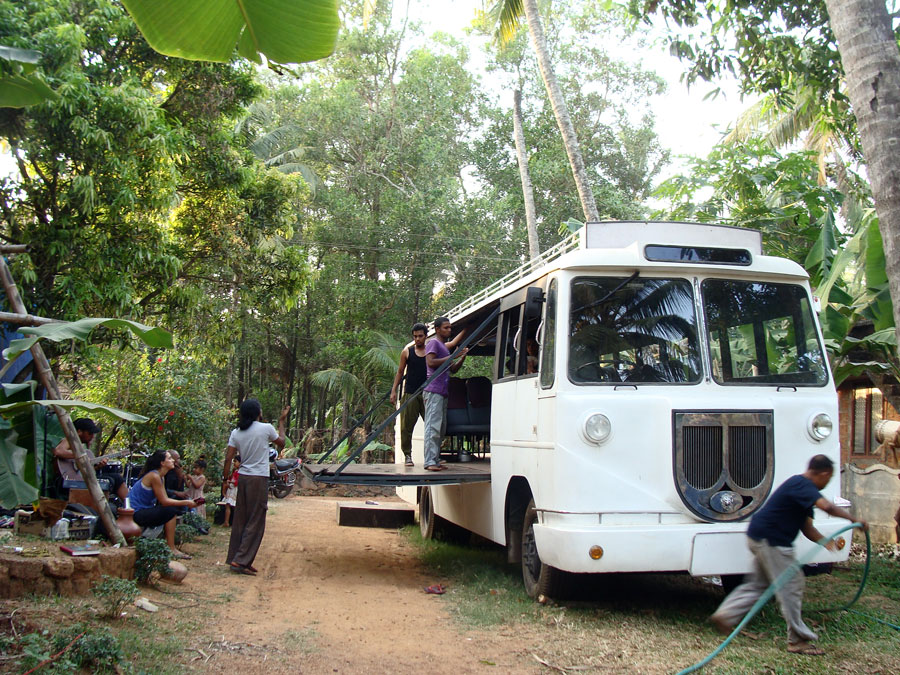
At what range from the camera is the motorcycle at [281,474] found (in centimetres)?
1983

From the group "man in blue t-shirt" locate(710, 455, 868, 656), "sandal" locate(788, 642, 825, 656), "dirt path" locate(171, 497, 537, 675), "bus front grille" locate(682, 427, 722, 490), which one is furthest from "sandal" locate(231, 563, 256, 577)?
"sandal" locate(788, 642, 825, 656)

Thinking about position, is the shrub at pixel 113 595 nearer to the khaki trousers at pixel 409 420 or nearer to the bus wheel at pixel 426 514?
the khaki trousers at pixel 409 420

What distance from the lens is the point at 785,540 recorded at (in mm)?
5500

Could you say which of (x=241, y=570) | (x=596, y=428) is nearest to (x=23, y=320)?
(x=596, y=428)

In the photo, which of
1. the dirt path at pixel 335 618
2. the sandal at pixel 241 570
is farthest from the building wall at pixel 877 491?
the sandal at pixel 241 570

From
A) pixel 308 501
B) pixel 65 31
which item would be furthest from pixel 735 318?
pixel 308 501

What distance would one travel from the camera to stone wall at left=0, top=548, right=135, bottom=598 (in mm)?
5762

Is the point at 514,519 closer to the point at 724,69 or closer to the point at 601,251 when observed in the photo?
the point at 601,251

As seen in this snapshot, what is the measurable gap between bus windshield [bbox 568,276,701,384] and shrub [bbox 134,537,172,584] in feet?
13.0

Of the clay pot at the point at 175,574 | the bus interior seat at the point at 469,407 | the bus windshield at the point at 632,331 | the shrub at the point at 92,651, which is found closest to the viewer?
the shrub at the point at 92,651

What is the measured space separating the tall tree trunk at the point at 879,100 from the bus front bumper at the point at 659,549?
212 cm

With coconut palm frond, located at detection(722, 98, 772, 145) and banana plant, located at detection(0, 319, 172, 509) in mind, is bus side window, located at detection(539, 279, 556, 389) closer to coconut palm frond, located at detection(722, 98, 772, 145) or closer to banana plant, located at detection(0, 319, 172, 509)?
banana plant, located at detection(0, 319, 172, 509)

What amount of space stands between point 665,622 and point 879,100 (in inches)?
Answer: 168

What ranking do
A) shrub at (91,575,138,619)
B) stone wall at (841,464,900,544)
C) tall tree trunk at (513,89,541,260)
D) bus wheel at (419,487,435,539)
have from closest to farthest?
shrub at (91,575,138,619) < stone wall at (841,464,900,544) < bus wheel at (419,487,435,539) < tall tree trunk at (513,89,541,260)
